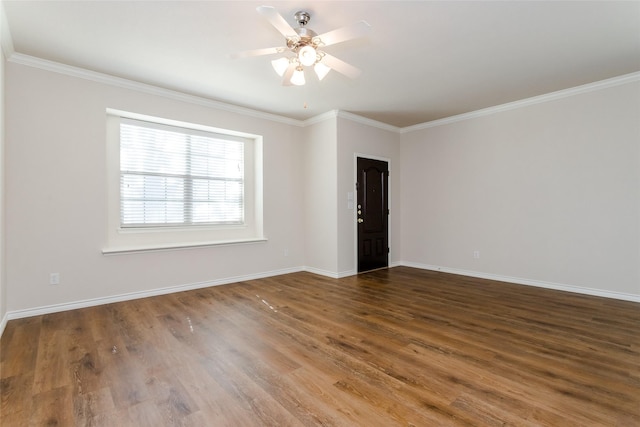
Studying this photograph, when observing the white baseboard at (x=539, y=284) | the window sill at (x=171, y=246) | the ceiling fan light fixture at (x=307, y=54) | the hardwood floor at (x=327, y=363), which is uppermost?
the ceiling fan light fixture at (x=307, y=54)

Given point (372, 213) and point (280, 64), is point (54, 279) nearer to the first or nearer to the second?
point (280, 64)

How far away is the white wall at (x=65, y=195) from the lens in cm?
313

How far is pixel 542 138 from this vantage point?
4359 mm

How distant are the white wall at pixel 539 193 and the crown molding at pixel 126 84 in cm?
322

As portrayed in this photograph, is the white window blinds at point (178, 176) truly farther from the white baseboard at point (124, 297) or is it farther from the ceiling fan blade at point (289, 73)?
the ceiling fan blade at point (289, 73)

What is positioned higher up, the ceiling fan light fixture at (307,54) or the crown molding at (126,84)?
the crown molding at (126,84)

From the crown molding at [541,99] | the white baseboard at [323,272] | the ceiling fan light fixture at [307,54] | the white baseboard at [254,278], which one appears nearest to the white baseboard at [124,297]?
the white baseboard at [254,278]

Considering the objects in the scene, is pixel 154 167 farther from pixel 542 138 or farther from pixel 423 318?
pixel 542 138

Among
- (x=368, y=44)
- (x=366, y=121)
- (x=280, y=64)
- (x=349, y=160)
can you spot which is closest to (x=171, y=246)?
(x=280, y=64)

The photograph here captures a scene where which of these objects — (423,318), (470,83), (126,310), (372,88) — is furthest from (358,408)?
(470,83)

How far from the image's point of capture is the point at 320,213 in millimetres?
5242

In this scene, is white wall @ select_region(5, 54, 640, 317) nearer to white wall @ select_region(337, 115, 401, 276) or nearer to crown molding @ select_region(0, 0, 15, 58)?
white wall @ select_region(337, 115, 401, 276)

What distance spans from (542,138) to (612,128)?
2.36ft

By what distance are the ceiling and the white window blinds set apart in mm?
730
